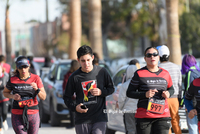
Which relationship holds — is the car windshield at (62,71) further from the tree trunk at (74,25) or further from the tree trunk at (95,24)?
the tree trunk at (95,24)

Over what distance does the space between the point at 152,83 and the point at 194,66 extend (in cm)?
207

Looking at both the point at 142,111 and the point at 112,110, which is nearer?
the point at 142,111

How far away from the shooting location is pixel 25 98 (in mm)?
7148

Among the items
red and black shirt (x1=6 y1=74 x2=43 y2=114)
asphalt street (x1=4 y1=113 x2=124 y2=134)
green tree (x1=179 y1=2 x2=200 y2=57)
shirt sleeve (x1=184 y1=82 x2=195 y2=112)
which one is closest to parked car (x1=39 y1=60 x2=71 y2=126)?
asphalt street (x1=4 y1=113 x2=124 y2=134)

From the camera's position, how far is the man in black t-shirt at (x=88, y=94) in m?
5.96

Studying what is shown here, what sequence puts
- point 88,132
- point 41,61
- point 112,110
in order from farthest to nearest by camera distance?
point 41,61
point 112,110
point 88,132

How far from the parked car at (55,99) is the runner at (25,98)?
4596 mm

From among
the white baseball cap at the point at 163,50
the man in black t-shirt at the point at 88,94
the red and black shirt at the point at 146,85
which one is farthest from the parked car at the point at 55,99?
the red and black shirt at the point at 146,85

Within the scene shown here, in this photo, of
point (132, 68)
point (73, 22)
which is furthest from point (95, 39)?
point (132, 68)

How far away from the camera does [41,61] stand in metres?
22.8

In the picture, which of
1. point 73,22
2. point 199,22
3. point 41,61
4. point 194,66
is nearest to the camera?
point 194,66

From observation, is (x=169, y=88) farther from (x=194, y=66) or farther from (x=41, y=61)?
(x=41, y=61)

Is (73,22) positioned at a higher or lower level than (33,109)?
higher

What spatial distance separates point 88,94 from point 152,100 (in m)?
0.86
